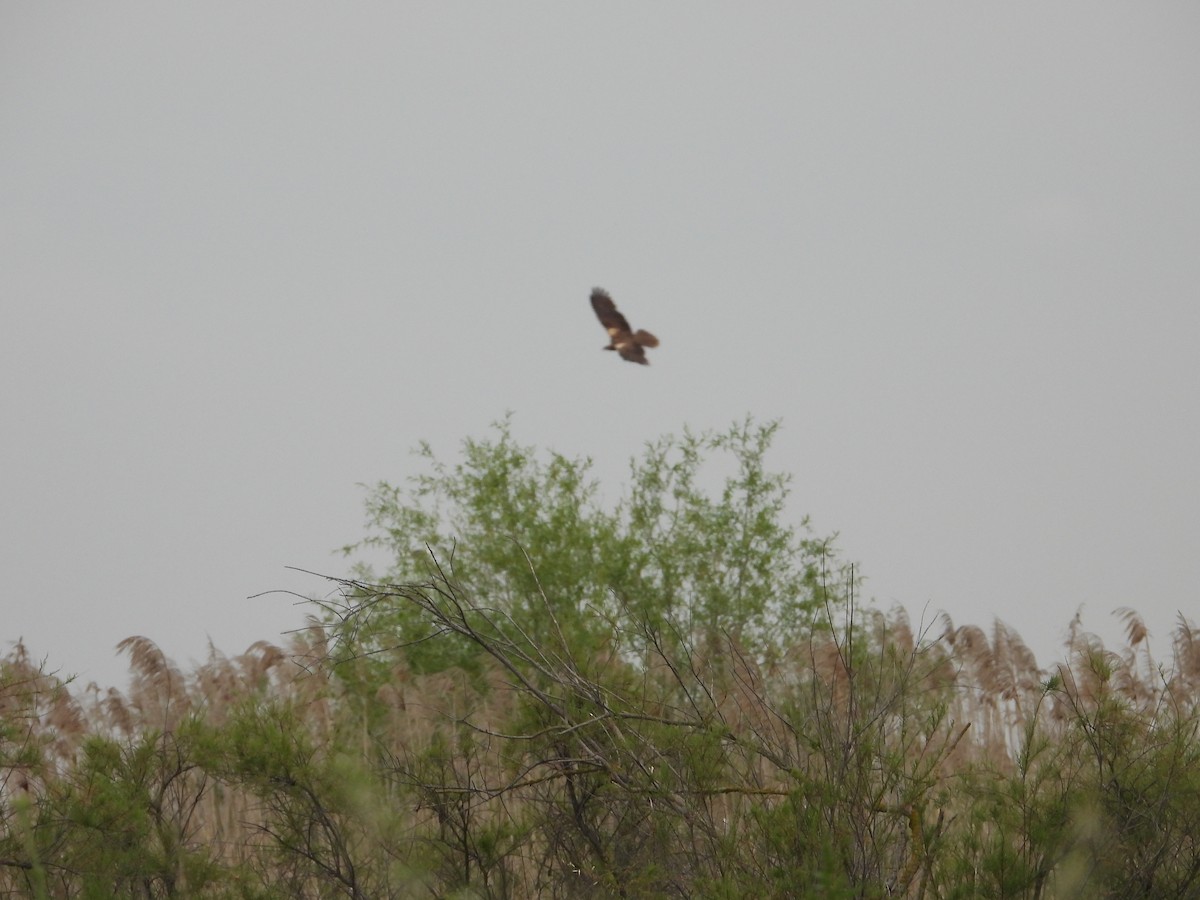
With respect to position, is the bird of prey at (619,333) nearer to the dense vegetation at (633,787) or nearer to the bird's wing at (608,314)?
the bird's wing at (608,314)

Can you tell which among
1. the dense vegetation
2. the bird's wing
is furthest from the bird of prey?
the dense vegetation

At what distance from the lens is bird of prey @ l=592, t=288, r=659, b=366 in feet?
38.5

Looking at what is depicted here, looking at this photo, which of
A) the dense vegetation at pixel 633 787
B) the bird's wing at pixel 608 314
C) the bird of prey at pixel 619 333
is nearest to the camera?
the dense vegetation at pixel 633 787

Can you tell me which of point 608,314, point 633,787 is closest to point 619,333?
point 608,314

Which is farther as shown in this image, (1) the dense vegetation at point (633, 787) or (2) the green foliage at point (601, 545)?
(2) the green foliage at point (601, 545)

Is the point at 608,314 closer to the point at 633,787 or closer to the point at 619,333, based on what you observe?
the point at 619,333

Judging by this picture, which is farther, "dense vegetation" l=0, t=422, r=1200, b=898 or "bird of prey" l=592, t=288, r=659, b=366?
"bird of prey" l=592, t=288, r=659, b=366

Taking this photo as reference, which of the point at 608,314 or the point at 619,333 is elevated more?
the point at 608,314

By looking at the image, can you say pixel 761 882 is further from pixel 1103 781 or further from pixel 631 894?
pixel 1103 781

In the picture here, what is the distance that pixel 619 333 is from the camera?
12.0 metres

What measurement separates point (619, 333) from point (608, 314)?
0.27m

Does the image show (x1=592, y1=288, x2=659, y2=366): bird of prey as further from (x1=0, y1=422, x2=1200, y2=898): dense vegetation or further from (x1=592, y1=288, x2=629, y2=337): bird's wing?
(x1=0, y1=422, x2=1200, y2=898): dense vegetation

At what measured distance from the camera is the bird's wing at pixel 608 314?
39.5 feet

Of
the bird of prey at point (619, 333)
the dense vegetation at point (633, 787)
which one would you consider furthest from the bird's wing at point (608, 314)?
the dense vegetation at point (633, 787)
